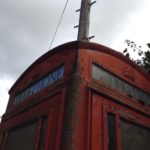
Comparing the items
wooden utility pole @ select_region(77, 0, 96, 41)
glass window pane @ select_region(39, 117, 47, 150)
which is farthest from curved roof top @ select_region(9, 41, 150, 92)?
wooden utility pole @ select_region(77, 0, 96, 41)

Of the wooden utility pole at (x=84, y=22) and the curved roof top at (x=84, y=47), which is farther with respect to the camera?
the wooden utility pole at (x=84, y=22)

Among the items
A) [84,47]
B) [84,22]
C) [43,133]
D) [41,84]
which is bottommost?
[43,133]

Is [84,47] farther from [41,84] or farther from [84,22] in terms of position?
[84,22]

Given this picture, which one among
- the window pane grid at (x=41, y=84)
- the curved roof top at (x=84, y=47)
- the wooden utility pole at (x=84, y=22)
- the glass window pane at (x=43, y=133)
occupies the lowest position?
the glass window pane at (x=43, y=133)

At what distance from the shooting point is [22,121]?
4.35m

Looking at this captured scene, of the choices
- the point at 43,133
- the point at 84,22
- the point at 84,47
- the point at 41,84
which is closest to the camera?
the point at 43,133

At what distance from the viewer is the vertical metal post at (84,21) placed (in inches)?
266

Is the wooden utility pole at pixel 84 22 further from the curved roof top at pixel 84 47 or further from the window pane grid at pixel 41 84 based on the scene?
the window pane grid at pixel 41 84

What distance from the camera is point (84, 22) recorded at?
7.11 m

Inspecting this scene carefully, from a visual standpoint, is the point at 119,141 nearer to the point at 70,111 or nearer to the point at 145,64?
the point at 70,111

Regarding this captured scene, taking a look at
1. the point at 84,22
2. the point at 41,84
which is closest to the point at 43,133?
the point at 41,84

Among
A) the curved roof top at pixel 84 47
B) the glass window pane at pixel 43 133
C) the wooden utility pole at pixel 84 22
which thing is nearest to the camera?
the glass window pane at pixel 43 133

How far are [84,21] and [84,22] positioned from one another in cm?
6

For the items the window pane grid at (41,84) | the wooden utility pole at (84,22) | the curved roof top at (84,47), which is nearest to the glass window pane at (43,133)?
the window pane grid at (41,84)
